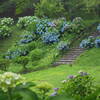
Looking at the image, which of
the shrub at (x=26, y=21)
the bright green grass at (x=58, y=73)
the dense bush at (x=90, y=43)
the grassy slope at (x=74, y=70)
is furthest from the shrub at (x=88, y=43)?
the shrub at (x=26, y=21)

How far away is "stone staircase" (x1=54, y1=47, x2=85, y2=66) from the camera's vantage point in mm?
16391

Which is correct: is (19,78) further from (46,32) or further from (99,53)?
(46,32)

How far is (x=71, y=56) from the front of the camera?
671 inches

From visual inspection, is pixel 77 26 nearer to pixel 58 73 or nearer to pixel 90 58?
pixel 90 58

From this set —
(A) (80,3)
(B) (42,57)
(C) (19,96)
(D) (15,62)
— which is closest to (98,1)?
(A) (80,3)

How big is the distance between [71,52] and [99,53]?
5.71 ft

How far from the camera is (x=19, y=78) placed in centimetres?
242

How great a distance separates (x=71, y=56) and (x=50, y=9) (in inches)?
205

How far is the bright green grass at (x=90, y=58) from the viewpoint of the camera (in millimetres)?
15673

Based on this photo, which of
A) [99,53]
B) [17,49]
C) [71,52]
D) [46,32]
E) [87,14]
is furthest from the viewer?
[87,14]

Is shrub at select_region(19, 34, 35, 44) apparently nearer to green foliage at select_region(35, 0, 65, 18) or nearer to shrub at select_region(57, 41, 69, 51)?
green foliage at select_region(35, 0, 65, 18)

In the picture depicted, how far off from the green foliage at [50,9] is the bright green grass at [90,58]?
4924mm

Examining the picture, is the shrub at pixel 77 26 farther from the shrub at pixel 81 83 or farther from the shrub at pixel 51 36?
the shrub at pixel 81 83

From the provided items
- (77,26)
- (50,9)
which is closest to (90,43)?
(77,26)
